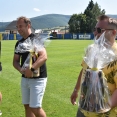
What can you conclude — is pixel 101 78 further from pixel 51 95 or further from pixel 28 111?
pixel 51 95

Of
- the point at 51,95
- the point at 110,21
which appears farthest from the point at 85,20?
the point at 110,21

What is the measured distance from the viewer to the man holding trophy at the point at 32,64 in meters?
4.16

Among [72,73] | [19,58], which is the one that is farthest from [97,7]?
[19,58]

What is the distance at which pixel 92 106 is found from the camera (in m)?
2.39

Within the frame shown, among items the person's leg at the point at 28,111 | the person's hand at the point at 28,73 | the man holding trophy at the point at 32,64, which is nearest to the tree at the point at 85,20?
the person's leg at the point at 28,111

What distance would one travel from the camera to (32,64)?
4180 millimetres

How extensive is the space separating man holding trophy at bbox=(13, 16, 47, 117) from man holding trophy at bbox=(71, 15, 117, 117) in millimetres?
1657

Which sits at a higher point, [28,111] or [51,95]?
[28,111]

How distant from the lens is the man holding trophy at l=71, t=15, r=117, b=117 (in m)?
2.36

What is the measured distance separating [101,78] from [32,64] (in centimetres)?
199

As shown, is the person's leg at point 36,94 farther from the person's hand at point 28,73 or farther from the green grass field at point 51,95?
the green grass field at point 51,95

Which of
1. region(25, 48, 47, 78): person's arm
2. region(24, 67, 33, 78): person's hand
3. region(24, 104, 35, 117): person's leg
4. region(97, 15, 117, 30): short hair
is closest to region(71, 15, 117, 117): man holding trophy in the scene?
region(97, 15, 117, 30): short hair

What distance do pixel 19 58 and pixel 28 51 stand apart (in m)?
0.41

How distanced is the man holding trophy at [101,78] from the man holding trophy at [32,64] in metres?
1.66
